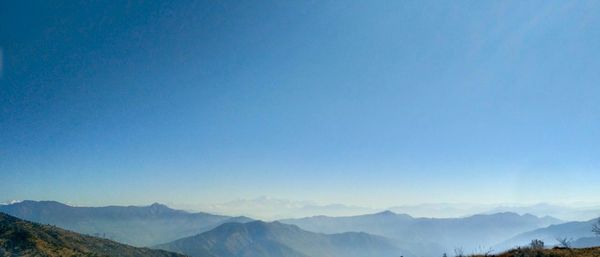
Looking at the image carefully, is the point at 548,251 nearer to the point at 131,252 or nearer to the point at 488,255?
the point at 488,255

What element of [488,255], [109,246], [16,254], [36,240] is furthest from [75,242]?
[488,255]

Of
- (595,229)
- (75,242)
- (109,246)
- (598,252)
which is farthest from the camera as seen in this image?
(109,246)

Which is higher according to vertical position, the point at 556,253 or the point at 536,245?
the point at 536,245

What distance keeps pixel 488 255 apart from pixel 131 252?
208530mm

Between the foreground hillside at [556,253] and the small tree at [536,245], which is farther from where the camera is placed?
the small tree at [536,245]

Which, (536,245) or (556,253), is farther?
(536,245)

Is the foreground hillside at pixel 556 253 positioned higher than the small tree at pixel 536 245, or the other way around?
the small tree at pixel 536 245

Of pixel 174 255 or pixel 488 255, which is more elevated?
pixel 488 255

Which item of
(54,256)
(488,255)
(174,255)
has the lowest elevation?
(174,255)

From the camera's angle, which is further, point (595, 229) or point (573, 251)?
point (595, 229)

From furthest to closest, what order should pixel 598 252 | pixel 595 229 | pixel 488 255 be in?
pixel 595 229
pixel 488 255
pixel 598 252

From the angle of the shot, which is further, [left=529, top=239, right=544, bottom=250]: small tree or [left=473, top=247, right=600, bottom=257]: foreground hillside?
[left=529, top=239, right=544, bottom=250]: small tree

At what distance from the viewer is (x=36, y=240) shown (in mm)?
112062

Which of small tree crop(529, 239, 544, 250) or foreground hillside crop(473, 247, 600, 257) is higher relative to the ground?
small tree crop(529, 239, 544, 250)
